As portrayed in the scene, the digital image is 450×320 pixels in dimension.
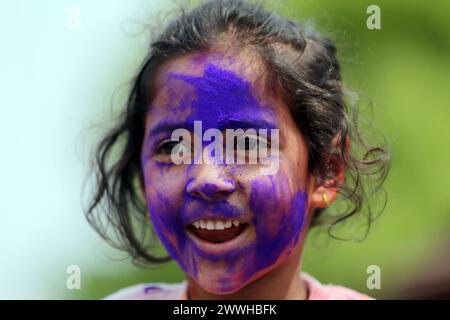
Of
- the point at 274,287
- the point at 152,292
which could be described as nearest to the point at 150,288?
the point at 152,292

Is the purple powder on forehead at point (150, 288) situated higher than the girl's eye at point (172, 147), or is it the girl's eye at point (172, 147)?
the girl's eye at point (172, 147)

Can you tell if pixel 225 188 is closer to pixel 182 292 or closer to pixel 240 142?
pixel 240 142

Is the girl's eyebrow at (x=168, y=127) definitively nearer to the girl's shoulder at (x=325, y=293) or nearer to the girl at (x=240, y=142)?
the girl at (x=240, y=142)

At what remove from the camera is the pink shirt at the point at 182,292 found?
1.77 metres

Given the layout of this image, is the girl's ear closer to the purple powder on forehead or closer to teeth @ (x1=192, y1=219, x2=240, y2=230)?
teeth @ (x1=192, y1=219, x2=240, y2=230)

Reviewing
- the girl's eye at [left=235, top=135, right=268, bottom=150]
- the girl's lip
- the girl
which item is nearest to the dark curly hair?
the girl

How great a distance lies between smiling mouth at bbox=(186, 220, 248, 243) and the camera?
4.99ft

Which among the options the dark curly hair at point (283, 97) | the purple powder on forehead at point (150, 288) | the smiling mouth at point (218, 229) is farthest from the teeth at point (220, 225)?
the purple powder on forehead at point (150, 288)

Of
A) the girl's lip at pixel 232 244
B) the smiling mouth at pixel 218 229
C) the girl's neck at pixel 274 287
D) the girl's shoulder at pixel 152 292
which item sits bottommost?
the girl's shoulder at pixel 152 292

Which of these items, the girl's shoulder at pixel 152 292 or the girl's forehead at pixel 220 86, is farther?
the girl's shoulder at pixel 152 292

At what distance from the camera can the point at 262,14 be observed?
→ 1.64 m

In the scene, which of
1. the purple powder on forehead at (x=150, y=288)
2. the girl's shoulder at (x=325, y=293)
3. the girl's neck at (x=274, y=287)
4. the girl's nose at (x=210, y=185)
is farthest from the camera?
the purple powder on forehead at (x=150, y=288)

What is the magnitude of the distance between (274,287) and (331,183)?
0.99ft

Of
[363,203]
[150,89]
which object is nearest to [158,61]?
[150,89]
